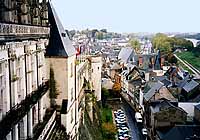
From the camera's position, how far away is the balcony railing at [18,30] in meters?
9.76

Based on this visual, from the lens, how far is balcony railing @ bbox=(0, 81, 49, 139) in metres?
10.4

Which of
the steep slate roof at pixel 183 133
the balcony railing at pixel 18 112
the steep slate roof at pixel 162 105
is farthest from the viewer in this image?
the steep slate roof at pixel 162 105

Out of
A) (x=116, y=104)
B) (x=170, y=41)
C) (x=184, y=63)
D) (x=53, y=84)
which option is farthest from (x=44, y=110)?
(x=170, y=41)

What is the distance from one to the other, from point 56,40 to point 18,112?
731 cm

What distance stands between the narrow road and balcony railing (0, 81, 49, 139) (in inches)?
939

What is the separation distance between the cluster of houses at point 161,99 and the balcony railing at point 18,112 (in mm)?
16659

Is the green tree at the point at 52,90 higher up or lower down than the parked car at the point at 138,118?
higher up

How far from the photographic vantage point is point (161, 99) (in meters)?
40.6

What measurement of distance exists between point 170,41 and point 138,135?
89373mm

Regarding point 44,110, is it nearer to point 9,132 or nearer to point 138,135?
point 9,132

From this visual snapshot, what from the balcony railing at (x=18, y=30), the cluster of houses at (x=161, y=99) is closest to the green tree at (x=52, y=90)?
the balcony railing at (x=18, y=30)

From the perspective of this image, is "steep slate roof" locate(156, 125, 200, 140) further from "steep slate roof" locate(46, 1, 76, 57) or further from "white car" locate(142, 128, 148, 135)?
"steep slate roof" locate(46, 1, 76, 57)

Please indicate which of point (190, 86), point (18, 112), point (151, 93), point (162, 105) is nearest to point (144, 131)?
point (162, 105)

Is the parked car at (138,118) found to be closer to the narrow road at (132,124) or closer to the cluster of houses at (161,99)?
the narrow road at (132,124)
